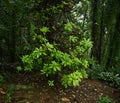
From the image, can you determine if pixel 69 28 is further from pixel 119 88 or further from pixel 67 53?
pixel 119 88

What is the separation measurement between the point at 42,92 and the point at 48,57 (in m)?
0.94

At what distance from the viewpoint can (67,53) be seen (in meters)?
6.07

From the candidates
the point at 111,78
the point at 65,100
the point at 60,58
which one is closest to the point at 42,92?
the point at 65,100

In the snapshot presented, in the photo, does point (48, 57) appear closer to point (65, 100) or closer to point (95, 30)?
point (65, 100)

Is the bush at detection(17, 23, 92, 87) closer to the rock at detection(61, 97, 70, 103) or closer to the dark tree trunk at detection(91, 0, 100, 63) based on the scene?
the rock at detection(61, 97, 70, 103)

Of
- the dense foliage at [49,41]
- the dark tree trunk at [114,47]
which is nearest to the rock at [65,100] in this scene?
the dense foliage at [49,41]

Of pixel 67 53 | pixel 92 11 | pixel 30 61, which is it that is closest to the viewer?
pixel 30 61

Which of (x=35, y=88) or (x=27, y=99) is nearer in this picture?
(x=27, y=99)

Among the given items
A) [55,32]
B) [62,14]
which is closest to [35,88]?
[55,32]

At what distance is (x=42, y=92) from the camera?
20.0 ft

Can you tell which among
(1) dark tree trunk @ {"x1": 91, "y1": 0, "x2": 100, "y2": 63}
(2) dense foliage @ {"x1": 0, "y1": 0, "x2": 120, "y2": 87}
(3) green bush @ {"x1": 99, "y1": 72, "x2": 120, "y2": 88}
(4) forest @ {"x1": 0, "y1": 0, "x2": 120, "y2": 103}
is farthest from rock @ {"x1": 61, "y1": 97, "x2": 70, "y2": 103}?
(1) dark tree trunk @ {"x1": 91, "y1": 0, "x2": 100, "y2": 63}

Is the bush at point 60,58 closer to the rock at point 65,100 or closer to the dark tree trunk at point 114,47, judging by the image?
the rock at point 65,100

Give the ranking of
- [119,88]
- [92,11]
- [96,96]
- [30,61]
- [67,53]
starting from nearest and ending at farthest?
[30,61], [67,53], [96,96], [119,88], [92,11]

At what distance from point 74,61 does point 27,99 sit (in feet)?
4.49
